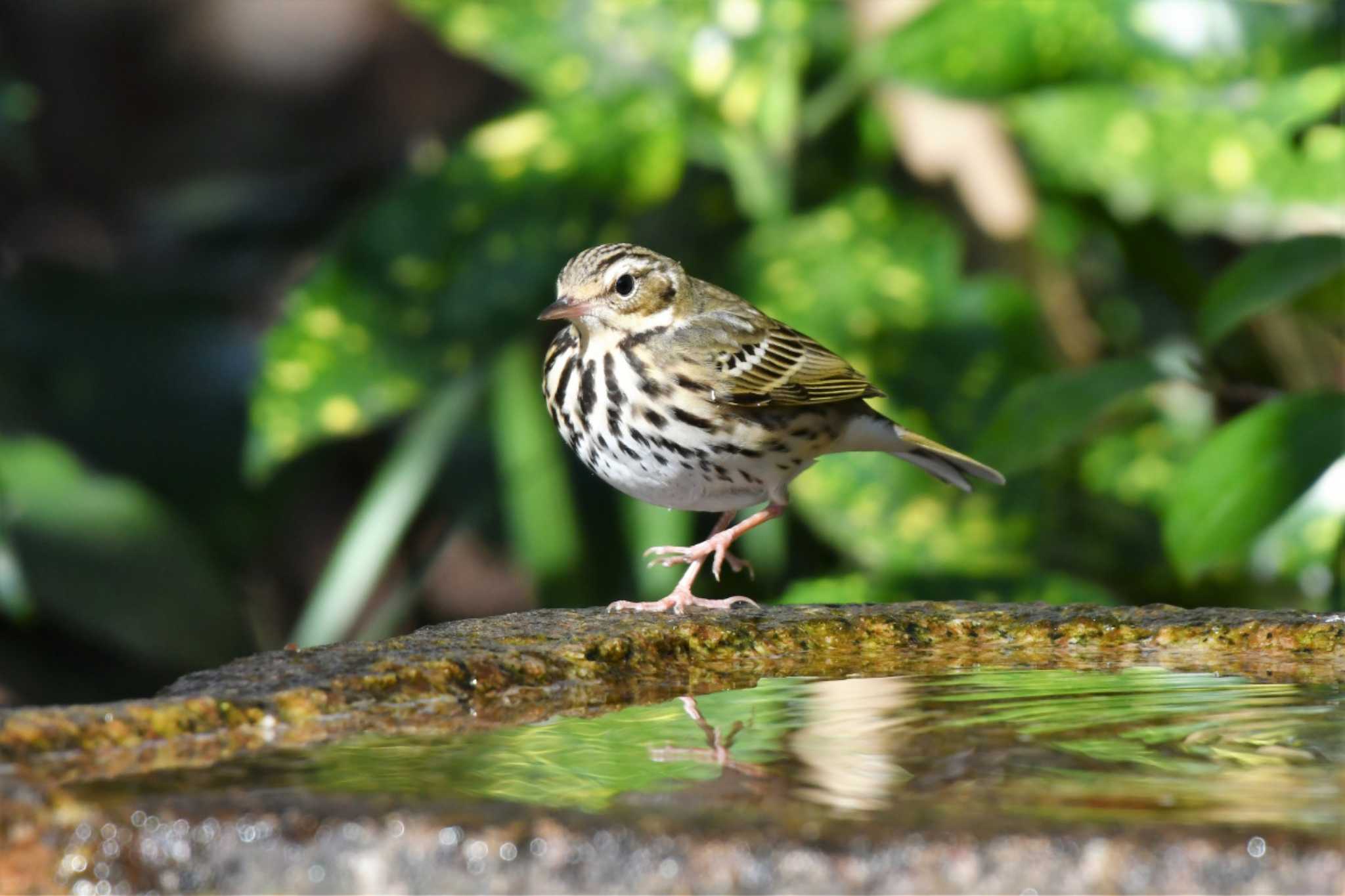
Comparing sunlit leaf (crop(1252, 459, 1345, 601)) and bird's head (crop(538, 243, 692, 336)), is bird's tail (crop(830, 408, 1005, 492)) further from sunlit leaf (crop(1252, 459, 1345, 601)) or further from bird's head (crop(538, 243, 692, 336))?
sunlit leaf (crop(1252, 459, 1345, 601))

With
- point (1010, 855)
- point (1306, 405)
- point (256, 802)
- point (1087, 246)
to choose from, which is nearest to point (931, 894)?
point (1010, 855)

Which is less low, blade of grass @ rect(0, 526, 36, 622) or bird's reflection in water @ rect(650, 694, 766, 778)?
blade of grass @ rect(0, 526, 36, 622)

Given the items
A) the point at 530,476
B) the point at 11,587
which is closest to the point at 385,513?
the point at 530,476

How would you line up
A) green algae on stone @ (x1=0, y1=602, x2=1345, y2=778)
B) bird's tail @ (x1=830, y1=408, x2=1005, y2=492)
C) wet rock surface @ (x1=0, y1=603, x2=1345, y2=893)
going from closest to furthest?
wet rock surface @ (x1=0, y1=603, x2=1345, y2=893), green algae on stone @ (x1=0, y1=602, x2=1345, y2=778), bird's tail @ (x1=830, y1=408, x2=1005, y2=492)

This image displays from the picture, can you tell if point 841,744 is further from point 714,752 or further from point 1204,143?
point 1204,143

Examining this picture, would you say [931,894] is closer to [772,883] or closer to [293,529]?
[772,883]

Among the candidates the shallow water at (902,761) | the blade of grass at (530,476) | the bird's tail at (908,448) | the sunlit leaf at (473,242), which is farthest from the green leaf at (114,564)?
the shallow water at (902,761)

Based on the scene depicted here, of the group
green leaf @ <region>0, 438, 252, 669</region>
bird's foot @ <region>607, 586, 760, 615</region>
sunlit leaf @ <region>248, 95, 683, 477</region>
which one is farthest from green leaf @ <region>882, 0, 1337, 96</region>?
green leaf @ <region>0, 438, 252, 669</region>

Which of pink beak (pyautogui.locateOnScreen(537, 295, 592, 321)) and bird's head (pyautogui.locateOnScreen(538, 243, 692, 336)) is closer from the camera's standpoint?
pink beak (pyautogui.locateOnScreen(537, 295, 592, 321))

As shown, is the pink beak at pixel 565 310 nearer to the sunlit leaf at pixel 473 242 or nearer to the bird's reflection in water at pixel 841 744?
the bird's reflection in water at pixel 841 744
